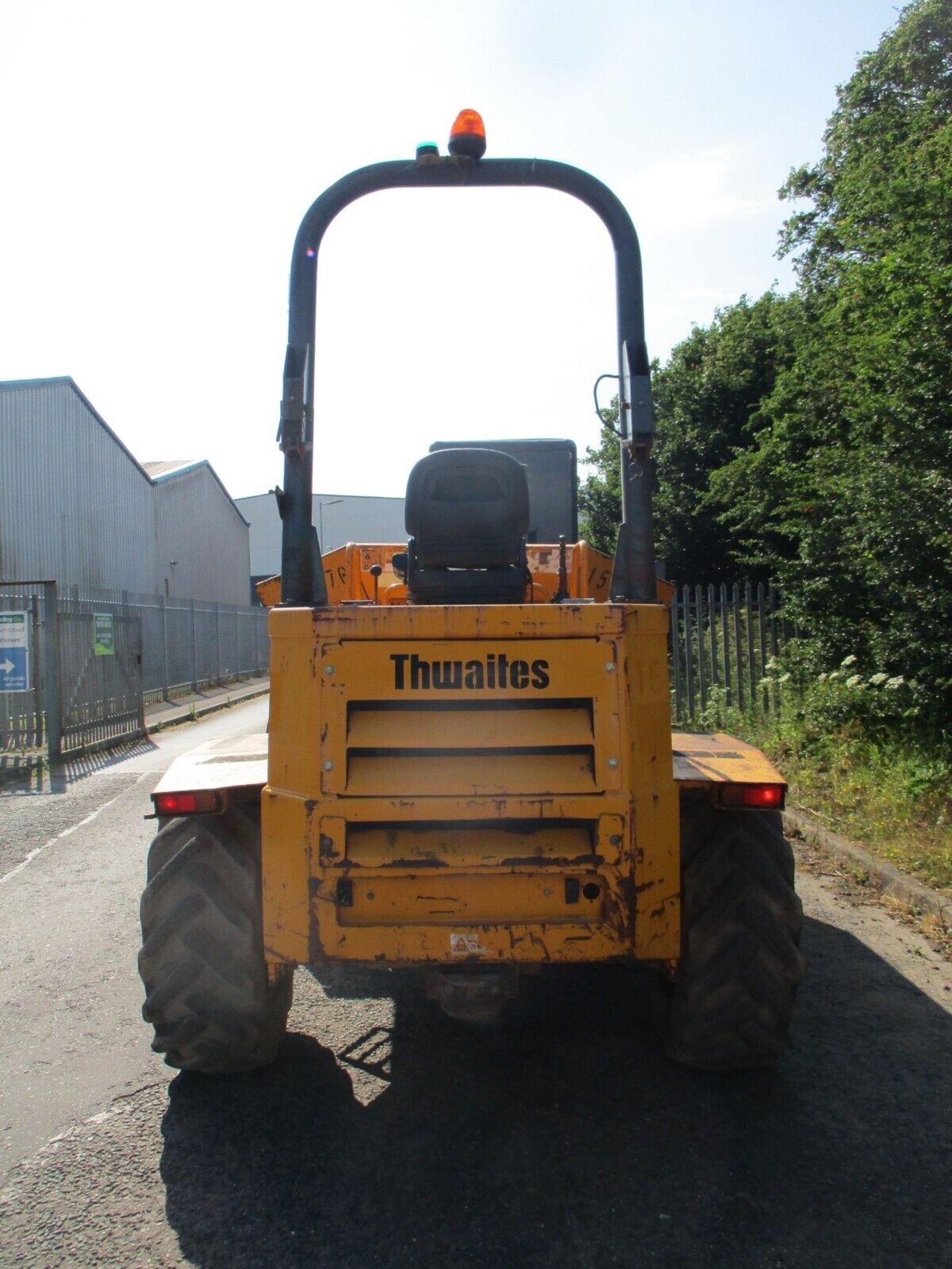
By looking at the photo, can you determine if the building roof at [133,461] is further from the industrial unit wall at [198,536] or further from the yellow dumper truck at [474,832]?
the yellow dumper truck at [474,832]

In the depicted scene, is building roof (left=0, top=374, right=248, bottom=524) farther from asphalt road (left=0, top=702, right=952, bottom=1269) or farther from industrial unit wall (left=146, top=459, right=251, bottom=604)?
asphalt road (left=0, top=702, right=952, bottom=1269)

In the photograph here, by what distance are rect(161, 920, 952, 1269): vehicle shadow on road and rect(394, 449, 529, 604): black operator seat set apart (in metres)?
1.81

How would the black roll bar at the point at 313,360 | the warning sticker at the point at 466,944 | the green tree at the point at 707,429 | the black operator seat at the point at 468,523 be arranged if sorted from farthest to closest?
the green tree at the point at 707,429
the black operator seat at the point at 468,523
the black roll bar at the point at 313,360
the warning sticker at the point at 466,944

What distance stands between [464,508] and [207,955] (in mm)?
1865

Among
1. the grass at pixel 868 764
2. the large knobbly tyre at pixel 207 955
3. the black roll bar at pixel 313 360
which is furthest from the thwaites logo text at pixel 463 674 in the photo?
the grass at pixel 868 764

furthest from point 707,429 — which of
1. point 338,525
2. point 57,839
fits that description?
point 338,525

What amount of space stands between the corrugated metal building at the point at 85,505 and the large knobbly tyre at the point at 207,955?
22719 millimetres

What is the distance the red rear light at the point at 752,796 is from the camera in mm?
3570

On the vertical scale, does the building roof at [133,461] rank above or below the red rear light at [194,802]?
above

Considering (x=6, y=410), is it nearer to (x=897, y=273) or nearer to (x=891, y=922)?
(x=897, y=273)

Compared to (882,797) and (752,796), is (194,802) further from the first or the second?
(882,797)

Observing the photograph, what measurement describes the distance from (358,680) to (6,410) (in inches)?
1013

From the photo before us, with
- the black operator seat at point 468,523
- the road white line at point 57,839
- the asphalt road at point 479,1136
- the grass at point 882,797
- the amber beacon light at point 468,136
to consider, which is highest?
the amber beacon light at point 468,136

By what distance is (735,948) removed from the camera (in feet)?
11.8
